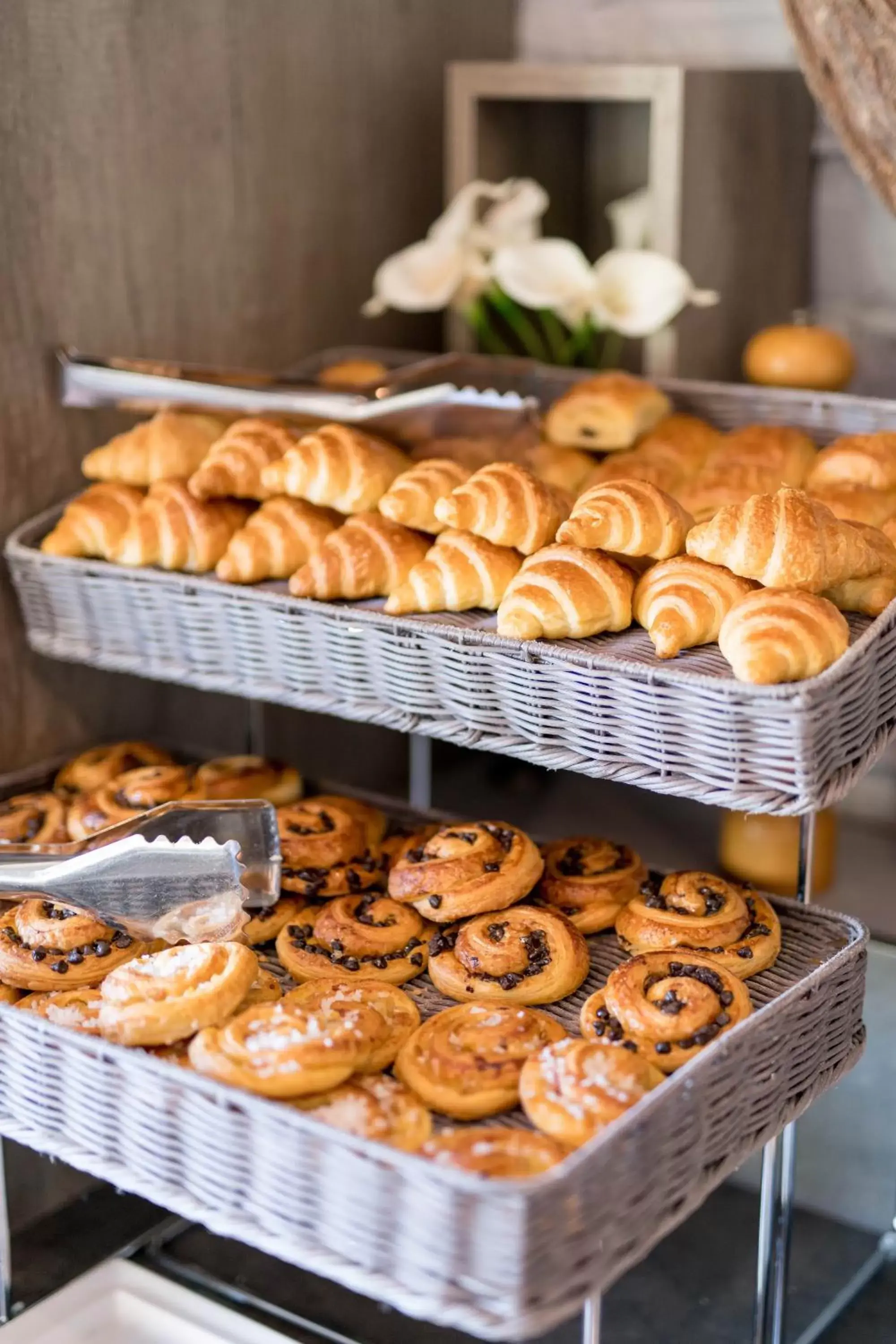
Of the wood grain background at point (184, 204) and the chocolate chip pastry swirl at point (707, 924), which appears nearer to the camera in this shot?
the chocolate chip pastry swirl at point (707, 924)

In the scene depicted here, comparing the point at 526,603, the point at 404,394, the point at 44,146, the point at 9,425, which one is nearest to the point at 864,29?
the point at 404,394

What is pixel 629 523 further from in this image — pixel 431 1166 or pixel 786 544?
pixel 431 1166

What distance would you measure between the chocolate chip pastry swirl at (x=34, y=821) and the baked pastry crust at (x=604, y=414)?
753mm

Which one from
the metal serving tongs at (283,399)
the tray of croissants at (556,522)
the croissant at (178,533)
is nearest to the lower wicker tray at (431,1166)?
the tray of croissants at (556,522)

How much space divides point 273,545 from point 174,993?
53cm

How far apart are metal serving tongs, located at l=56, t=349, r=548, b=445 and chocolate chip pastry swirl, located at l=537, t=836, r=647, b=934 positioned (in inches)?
19.7

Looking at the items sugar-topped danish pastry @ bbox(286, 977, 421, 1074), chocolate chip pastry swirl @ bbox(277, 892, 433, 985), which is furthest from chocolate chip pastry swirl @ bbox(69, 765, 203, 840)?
sugar-topped danish pastry @ bbox(286, 977, 421, 1074)

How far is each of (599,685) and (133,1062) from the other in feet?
1.70

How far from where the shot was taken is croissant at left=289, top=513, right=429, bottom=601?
1613 mm

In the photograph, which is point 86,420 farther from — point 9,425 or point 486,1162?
point 486,1162

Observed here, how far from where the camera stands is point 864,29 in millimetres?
1726

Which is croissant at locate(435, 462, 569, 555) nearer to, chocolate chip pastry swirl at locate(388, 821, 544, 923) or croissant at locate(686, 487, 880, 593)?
croissant at locate(686, 487, 880, 593)

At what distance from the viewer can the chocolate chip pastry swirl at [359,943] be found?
1.53 m

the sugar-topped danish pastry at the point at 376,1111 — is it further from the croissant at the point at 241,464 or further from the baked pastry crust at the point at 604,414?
the baked pastry crust at the point at 604,414
